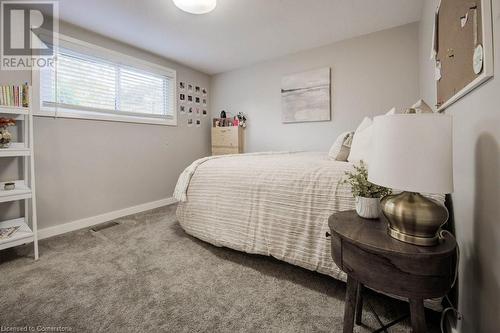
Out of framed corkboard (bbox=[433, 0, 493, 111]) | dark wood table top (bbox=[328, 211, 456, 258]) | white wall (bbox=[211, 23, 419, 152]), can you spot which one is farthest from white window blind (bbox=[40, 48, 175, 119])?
framed corkboard (bbox=[433, 0, 493, 111])

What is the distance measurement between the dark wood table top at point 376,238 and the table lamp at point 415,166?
4cm

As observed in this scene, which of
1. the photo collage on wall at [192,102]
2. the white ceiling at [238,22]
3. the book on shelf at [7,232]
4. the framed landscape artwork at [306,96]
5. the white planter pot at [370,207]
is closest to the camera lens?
the white planter pot at [370,207]

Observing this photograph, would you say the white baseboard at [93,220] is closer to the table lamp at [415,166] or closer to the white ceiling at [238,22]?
the white ceiling at [238,22]

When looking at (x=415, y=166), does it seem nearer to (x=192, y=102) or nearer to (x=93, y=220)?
(x=93, y=220)

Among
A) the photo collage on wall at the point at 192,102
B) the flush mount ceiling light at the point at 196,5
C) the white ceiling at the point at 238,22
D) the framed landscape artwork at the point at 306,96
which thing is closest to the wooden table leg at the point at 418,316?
the flush mount ceiling light at the point at 196,5

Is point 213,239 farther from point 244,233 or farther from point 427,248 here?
point 427,248

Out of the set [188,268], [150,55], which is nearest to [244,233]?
[188,268]

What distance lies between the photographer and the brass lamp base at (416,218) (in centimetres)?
77

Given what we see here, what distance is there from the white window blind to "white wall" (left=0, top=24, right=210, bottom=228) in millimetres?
185

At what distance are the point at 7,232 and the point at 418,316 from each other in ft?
9.03

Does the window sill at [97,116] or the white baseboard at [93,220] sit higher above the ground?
the window sill at [97,116]

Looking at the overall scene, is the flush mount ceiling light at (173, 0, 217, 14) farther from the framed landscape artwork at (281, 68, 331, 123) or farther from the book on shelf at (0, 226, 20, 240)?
the book on shelf at (0, 226, 20, 240)

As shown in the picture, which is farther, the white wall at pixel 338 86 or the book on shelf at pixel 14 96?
the white wall at pixel 338 86

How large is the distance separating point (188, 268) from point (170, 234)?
0.73 m
